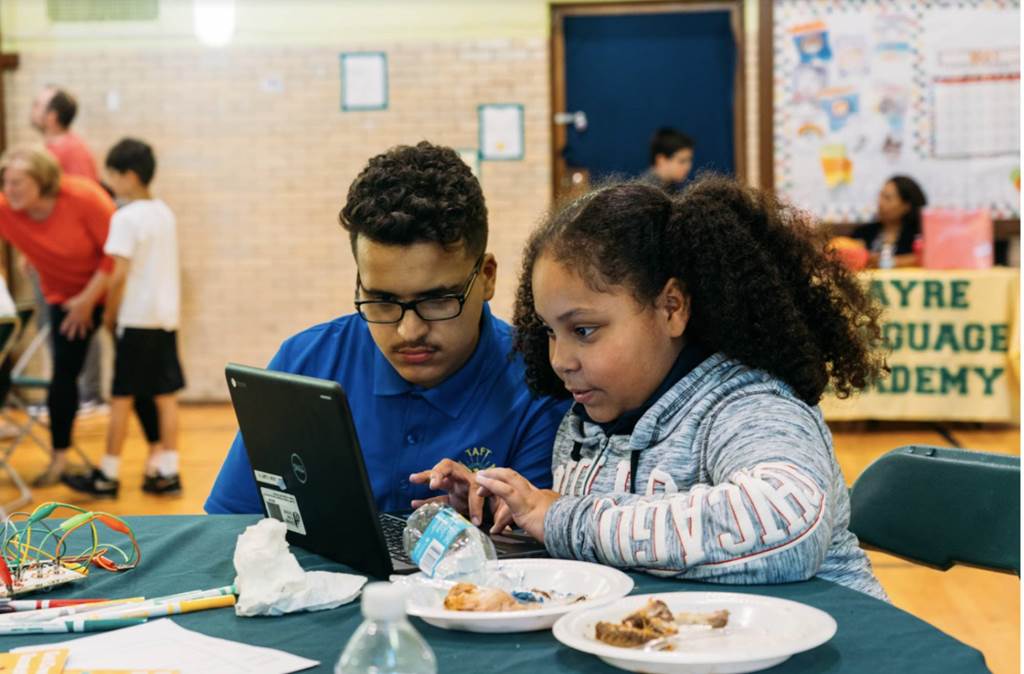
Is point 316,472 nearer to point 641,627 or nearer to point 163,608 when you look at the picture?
point 163,608

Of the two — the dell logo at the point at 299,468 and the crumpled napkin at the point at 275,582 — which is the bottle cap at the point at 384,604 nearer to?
the crumpled napkin at the point at 275,582

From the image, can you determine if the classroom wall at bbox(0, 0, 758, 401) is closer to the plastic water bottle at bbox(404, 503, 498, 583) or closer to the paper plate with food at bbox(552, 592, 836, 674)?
the plastic water bottle at bbox(404, 503, 498, 583)

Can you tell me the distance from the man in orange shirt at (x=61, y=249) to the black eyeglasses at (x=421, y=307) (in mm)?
3578

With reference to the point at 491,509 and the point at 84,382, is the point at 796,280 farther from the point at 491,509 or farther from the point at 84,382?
the point at 84,382

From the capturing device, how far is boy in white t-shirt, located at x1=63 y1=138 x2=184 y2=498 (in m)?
4.89

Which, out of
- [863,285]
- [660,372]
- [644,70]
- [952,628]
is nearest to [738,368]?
[660,372]

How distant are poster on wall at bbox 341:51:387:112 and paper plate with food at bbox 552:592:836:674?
670cm

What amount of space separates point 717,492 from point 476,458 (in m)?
0.58

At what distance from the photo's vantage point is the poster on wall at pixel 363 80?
764cm

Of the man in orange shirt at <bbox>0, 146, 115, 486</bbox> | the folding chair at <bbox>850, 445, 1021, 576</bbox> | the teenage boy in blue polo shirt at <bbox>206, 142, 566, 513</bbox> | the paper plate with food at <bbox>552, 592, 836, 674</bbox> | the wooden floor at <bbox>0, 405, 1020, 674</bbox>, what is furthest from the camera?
the man in orange shirt at <bbox>0, 146, 115, 486</bbox>

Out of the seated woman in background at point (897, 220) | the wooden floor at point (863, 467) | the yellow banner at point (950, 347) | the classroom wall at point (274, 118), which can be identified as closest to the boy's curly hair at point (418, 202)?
the wooden floor at point (863, 467)

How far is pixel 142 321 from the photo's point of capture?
489 cm

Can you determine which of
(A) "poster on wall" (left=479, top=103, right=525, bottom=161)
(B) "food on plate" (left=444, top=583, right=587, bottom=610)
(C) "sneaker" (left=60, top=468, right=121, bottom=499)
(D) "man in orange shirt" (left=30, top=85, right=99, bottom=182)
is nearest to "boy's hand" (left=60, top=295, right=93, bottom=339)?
(C) "sneaker" (left=60, top=468, right=121, bottom=499)

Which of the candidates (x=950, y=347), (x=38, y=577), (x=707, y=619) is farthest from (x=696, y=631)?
(x=950, y=347)
